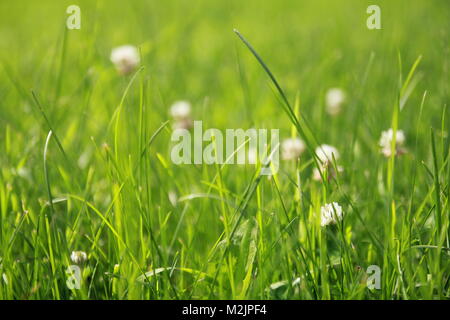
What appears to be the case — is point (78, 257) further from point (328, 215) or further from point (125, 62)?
point (125, 62)

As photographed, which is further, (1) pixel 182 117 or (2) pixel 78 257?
(1) pixel 182 117

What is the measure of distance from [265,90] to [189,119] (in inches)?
17.8

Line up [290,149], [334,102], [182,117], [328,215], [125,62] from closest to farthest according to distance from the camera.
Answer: [328,215], [290,149], [125,62], [182,117], [334,102]

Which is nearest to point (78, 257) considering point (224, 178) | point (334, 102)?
point (224, 178)

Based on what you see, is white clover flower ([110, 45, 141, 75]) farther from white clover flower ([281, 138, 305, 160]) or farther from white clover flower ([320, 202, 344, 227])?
white clover flower ([320, 202, 344, 227])

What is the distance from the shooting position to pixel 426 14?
261 cm

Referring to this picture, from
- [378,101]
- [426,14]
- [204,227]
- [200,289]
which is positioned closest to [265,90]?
[378,101]

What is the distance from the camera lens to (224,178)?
1.01m

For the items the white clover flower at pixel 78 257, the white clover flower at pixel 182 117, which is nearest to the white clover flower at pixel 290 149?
the white clover flower at pixel 182 117

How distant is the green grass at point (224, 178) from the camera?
0.74 metres

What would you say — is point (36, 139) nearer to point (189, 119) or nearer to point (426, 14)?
point (189, 119)

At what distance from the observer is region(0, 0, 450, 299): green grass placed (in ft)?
2.42

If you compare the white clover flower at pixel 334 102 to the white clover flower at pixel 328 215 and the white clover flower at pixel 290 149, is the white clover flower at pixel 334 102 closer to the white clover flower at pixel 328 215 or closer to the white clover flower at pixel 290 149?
the white clover flower at pixel 290 149

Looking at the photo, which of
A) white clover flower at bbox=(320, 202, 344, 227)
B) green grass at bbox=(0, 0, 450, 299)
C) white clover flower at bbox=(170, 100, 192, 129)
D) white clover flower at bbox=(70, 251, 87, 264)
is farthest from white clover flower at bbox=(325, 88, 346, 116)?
white clover flower at bbox=(70, 251, 87, 264)
